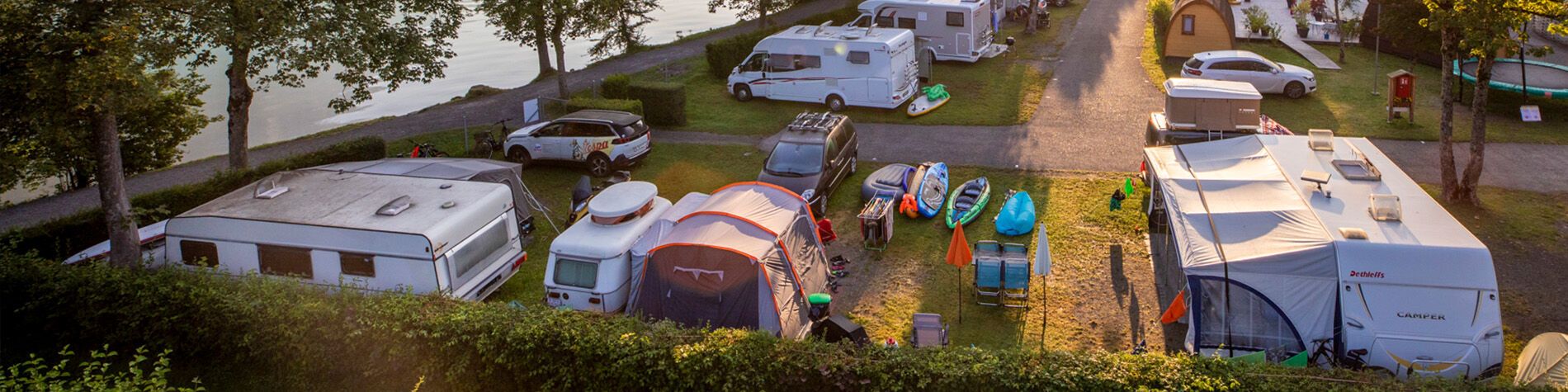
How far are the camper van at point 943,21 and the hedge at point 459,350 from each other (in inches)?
745

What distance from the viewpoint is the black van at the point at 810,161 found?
14.4 meters

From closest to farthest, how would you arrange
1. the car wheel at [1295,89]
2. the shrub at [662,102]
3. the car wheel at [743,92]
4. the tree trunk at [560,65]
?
the shrub at [662,102] < the car wheel at [1295,89] < the tree trunk at [560,65] < the car wheel at [743,92]

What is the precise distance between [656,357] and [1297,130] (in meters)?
16.8

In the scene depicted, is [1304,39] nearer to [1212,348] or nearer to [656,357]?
[1212,348]

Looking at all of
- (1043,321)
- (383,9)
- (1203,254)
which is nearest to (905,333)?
(1043,321)

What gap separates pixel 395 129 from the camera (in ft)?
70.7

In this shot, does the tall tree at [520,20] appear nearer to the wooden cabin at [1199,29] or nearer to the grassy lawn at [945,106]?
the grassy lawn at [945,106]

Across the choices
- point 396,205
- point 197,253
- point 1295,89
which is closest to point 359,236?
point 396,205

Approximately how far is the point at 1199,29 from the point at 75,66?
84.8ft

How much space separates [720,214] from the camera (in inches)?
428

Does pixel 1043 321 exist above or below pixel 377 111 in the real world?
below

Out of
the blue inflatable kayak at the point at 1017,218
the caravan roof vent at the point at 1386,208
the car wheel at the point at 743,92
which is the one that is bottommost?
the blue inflatable kayak at the point at 1017,218

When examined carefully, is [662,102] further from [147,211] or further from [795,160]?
[147,211]

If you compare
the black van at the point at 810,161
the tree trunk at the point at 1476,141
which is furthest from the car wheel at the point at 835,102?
the tree trunk at the point at 1476,141
